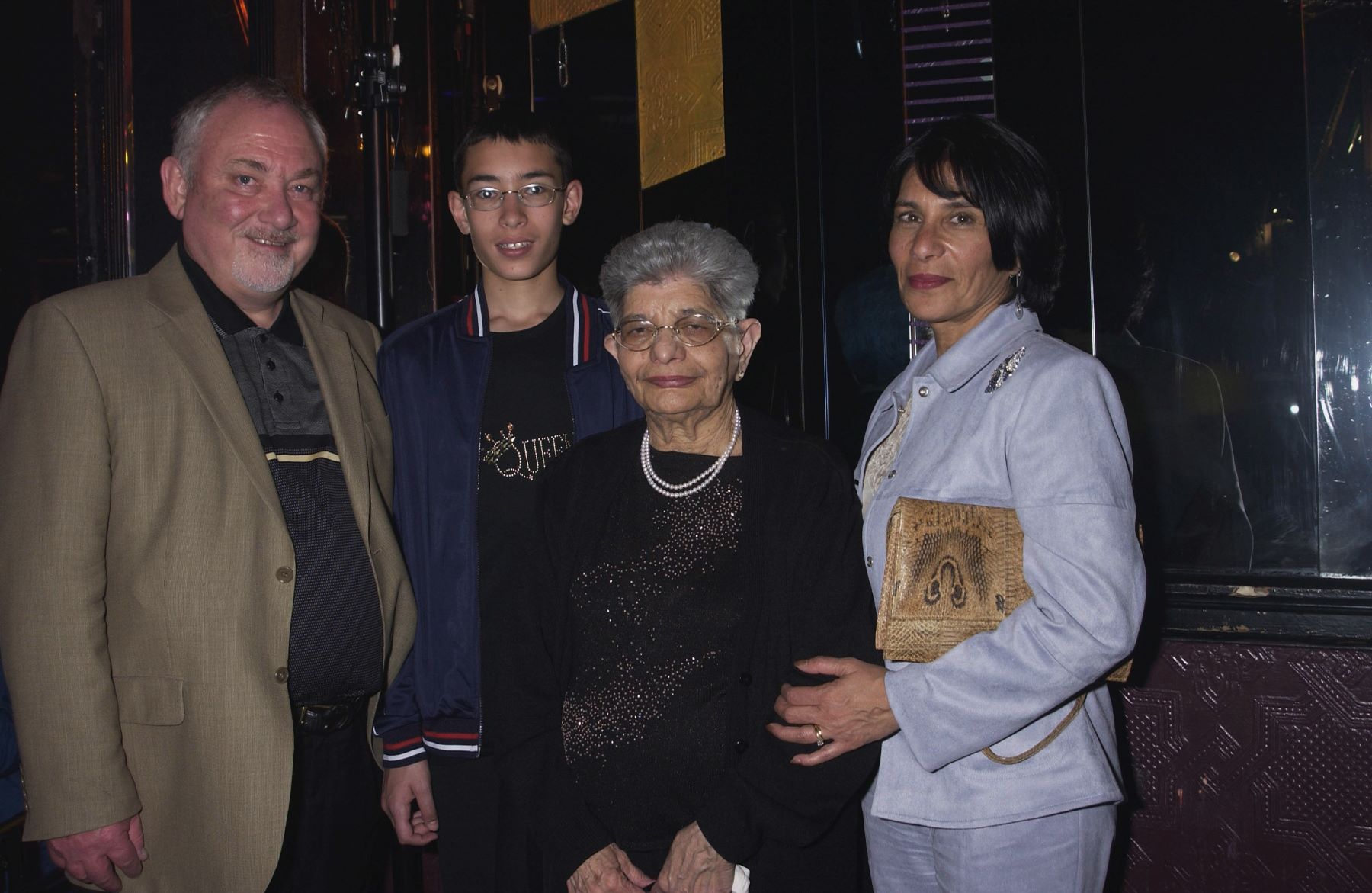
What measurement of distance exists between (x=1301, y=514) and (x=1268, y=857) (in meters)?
0.92

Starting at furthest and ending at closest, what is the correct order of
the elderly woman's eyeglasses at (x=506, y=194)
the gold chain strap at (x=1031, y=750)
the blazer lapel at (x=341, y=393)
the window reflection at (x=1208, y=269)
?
the window reflection at (x=1208, y=269)
the elderly woman's eyeglasses at (x=506, y=194)
the blazer lapel at (x=341, y=393)
the gold chain strap at (x=1031, y=750)

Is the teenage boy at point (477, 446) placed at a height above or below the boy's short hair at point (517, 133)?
below

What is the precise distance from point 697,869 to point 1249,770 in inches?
69.8

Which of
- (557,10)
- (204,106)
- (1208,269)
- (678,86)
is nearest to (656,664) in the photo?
(204,106)

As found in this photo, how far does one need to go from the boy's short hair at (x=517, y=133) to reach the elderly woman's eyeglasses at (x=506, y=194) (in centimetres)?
8

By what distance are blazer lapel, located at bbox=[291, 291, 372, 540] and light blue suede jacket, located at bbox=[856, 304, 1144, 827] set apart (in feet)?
3.49

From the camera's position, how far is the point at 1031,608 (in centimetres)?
142

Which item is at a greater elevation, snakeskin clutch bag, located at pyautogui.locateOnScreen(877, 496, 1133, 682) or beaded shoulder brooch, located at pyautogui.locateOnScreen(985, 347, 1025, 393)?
beaded shoulder brooch, located at pyautogui.locateOnScreen(985, 347, 1025, 393)

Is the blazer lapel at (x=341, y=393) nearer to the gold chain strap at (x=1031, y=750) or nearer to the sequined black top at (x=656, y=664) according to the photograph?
the sequined black top at (x=656, y=664)

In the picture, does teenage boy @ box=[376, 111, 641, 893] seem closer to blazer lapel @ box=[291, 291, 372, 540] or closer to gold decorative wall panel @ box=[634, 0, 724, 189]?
blazer lapel @ box=[291, 291, 372, 540]

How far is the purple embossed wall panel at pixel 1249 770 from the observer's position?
2.44 metres

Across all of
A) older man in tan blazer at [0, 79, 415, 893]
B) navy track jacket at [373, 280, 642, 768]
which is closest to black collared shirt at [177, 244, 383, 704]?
older man in tan blazer at [0, 79, 415, 893]

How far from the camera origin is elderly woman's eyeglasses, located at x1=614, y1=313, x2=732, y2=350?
1728mm

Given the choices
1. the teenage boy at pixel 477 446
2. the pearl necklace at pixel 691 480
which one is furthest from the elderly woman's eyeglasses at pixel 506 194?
the pearl necklace at pixel 691 480
